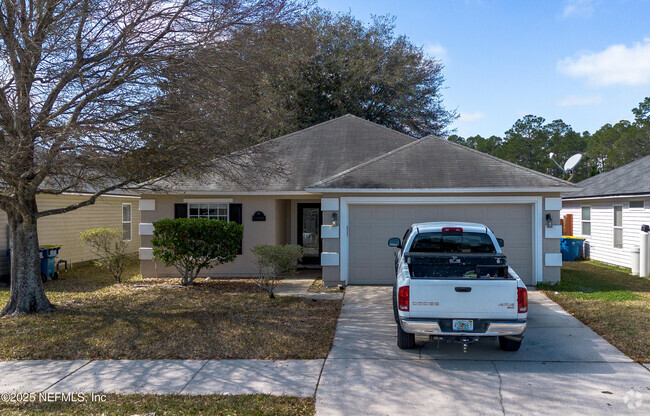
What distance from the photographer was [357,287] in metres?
11.8

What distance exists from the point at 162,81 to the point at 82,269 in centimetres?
1069

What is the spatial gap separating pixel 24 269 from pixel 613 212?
58.4 ft

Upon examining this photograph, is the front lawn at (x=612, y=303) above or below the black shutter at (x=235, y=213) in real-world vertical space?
below

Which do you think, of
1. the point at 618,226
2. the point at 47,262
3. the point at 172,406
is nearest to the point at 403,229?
the point at 172,406

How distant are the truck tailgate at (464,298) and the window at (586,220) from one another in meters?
15.2

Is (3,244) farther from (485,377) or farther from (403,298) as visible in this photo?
(485,377)

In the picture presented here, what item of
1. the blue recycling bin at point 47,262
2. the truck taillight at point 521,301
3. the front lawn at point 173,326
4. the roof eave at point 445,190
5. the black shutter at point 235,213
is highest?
the roof eave at point 445,190

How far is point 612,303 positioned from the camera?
32.1 ft

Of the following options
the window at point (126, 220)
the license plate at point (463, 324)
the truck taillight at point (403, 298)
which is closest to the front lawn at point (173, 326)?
the truck taillight at point (403, 298)

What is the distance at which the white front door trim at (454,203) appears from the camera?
11.6m

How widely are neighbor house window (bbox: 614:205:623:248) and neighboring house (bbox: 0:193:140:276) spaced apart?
17600 mm

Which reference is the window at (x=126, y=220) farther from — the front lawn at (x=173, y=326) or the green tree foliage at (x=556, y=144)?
the green tree foliage at (x=556, y=144)

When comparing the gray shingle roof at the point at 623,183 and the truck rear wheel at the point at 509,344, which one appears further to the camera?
the gray shingle roof at the point at 623,183

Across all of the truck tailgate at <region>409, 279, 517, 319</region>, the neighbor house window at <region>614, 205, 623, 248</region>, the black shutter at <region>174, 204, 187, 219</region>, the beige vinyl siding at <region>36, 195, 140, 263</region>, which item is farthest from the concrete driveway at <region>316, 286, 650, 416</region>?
the beige vinyl siding at <region>36, 195, 140, 263</region>
